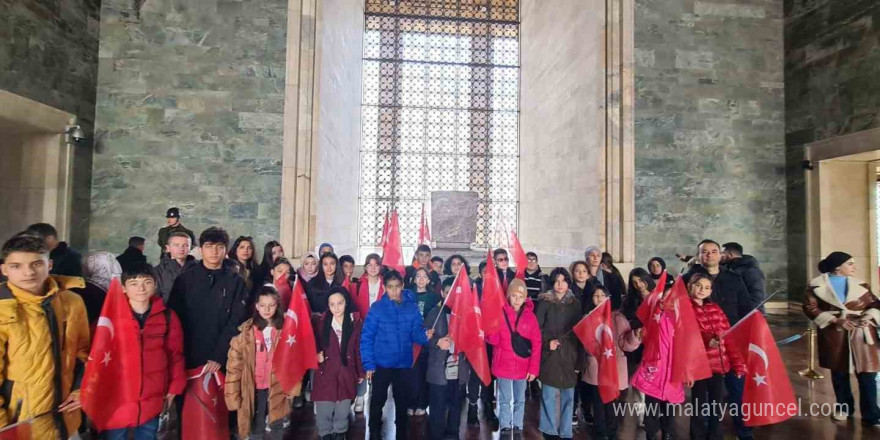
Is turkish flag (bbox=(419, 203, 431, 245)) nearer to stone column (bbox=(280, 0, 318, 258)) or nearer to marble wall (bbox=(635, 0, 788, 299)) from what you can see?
stone column (bbox=(280, 0, 318, 258))

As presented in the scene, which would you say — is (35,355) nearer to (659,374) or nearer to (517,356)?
(517,356)

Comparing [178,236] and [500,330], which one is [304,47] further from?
[500,330]

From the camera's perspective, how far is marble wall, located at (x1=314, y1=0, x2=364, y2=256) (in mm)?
8172

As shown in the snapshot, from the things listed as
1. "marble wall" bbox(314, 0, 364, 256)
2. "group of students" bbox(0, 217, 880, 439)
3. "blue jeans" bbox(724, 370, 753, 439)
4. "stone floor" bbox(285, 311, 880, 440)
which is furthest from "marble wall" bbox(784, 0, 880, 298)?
"marble wall" bbox(314, 0, 364, 256)

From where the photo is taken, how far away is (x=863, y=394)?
3650mm

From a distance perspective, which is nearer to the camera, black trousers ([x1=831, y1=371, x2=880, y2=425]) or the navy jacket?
the navy jacket

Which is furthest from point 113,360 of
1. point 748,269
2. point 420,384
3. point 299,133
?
point 299,133

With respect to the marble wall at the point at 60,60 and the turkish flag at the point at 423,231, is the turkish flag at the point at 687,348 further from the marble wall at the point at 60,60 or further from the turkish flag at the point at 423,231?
the marble wall at the point at 60,60

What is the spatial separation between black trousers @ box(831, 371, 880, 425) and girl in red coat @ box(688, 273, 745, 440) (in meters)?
1.47

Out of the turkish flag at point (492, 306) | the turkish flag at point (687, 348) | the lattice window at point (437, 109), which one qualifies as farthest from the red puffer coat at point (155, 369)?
the lattice window at point (437, 109)

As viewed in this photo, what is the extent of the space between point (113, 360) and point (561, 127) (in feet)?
32.3

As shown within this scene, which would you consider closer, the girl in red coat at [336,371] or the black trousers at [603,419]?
the girl in red coat at [336,371]

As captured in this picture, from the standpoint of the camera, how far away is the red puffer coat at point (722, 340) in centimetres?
307

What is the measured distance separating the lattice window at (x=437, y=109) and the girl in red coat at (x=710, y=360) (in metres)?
10.7
